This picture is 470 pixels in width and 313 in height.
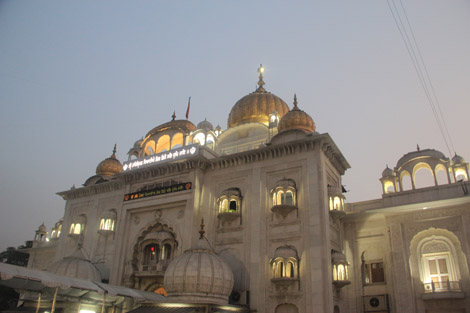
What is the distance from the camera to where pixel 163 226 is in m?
22.5

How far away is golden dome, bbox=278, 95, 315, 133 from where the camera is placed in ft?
70.3

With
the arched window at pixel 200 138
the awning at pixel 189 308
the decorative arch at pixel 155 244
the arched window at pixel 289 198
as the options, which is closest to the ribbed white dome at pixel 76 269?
the decorative arch at pixel 155 244

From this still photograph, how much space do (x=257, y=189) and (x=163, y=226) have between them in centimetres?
585

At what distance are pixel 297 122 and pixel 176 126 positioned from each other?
8.19 meters

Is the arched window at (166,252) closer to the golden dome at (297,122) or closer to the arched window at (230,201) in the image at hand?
the arched window at (230,201)

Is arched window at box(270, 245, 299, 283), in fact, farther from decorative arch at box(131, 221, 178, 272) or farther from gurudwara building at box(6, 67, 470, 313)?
decorative arch at box(131, 221, 178, 272)

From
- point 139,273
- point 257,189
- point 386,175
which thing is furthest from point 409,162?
point 139,273

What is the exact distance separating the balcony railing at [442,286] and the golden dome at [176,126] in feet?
50.3

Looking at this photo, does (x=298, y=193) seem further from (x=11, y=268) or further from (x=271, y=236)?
(x=11, y=268)

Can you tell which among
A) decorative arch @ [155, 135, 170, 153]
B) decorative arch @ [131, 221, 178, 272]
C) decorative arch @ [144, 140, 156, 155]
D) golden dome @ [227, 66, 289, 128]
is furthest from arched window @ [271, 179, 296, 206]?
decorative arch @ [144, 140, 156, 155]

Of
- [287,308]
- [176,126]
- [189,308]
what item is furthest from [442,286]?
[176,126]

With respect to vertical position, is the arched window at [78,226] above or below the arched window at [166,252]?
above

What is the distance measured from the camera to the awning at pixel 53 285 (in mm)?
13523

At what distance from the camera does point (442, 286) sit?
699 inches
